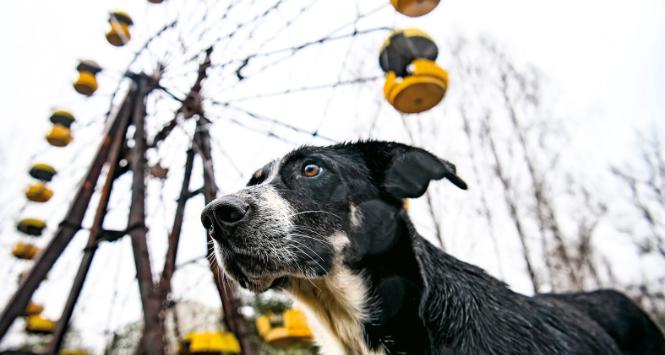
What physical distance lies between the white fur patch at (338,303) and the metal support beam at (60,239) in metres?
2.83

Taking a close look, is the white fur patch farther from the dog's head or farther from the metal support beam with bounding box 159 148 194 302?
the metal support beam with bounding box 159 148 194 302

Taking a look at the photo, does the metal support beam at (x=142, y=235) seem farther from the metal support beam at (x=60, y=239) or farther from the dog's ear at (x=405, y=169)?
the dog's ear at (x=405, y=169)

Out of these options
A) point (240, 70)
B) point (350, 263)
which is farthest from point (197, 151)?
point (350, 263)

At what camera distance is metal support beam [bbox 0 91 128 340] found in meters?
3.77

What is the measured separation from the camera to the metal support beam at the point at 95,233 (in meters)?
3.80

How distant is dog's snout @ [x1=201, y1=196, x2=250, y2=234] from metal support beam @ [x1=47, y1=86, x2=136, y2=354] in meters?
2.70

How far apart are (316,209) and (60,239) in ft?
10.2

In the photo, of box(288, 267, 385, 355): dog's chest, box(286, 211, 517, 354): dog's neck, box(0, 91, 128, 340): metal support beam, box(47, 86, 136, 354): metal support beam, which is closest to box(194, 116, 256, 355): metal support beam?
box(47, 86, 136, 354): metal support beam

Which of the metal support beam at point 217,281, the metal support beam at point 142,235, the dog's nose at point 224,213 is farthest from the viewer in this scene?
the metal support beam at point 217,281

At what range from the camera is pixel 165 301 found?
12.3 feet

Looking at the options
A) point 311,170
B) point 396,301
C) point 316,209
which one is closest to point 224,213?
Answer: point 316,209

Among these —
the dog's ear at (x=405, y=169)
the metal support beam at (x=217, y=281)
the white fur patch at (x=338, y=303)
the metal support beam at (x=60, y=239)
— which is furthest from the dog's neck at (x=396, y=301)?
the metal support beam at (x=60, y=239)

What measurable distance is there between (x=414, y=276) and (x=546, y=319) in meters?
0.93

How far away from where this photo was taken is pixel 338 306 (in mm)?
2312
